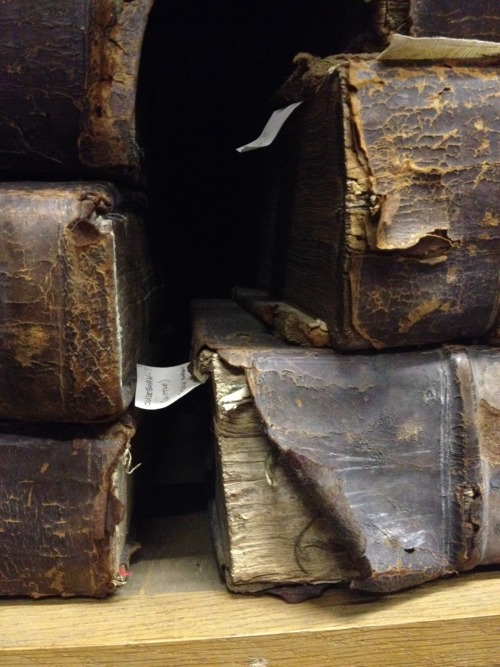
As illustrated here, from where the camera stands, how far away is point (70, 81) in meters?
0.62

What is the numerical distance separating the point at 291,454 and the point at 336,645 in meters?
0.18

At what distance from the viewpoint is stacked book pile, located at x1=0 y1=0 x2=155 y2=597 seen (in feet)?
1.88

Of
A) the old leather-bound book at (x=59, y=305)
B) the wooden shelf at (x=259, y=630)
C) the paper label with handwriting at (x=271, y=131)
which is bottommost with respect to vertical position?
the wooden shelf at (x=259, y=630)

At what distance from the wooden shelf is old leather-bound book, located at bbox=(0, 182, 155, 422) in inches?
7.8

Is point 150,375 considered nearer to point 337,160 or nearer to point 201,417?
point 337,160

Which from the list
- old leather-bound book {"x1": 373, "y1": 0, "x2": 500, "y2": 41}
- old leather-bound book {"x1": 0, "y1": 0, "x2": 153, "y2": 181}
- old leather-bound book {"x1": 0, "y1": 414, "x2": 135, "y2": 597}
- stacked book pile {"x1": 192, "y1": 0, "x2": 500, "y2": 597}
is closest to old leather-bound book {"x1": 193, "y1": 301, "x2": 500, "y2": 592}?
stacked book pile {"x1": 192, "y1": 0, "x2": 500, "y2": 597}

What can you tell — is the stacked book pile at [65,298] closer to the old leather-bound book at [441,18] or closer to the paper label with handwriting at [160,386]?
the paper label with handwriting at [160,386]

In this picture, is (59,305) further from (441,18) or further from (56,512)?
(441,18)

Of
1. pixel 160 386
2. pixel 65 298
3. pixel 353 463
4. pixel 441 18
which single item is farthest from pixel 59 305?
pixel 441 18

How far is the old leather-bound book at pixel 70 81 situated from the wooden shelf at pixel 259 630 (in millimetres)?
463

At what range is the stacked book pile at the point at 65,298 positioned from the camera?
1.88ft

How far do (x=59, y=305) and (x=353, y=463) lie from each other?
1.09 feet

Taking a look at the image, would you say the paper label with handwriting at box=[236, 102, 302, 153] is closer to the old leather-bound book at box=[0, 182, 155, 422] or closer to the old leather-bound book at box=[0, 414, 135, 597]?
the old leather-bound book at box=[0, 182, 155, 422]

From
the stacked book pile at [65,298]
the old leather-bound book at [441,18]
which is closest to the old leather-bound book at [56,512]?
the stacked book pile at [65,298]
